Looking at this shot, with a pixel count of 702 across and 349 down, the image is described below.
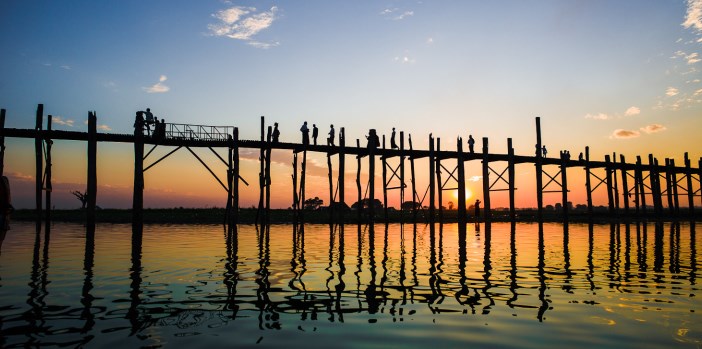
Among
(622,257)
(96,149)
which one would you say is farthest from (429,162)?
(96,149)

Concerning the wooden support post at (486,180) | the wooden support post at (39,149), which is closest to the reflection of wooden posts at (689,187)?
the wooden support post at (486,180)

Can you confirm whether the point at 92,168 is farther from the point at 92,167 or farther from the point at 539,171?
the point at 539,171

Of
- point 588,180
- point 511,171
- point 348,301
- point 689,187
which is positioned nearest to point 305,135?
point 511,171

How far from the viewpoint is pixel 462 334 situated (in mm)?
5441

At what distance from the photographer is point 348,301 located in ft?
24.2

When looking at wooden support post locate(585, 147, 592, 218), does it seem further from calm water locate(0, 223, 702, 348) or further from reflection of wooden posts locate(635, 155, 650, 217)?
calm water locate(0, 223, 702, 348)

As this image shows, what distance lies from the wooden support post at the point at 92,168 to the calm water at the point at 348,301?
7.49 m

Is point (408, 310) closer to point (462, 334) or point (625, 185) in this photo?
point (462, 334)

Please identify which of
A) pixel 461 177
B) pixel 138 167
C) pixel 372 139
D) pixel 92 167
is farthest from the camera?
pixel 461 177

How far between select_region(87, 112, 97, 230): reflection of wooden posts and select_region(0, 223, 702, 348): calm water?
7.50 meters

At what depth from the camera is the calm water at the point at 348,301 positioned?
528cm

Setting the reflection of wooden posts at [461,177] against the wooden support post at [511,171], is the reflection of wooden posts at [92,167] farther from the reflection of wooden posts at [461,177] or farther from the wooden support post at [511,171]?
the wooden support post at [511,171]

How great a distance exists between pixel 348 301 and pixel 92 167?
18339mm

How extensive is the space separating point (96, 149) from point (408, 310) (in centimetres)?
1966
